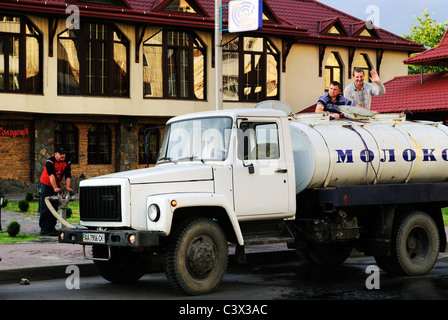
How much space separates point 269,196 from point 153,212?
1.84m

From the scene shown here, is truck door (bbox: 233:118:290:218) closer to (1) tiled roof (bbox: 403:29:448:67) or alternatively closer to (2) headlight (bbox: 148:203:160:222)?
(2) headlight (bbox: 148:203:160:222)

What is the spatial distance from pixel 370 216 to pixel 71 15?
74.0 feet

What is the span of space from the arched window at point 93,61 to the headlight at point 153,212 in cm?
2397

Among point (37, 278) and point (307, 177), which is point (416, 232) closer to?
point (307, 177)

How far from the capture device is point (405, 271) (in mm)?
11898

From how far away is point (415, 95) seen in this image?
34.7 meters

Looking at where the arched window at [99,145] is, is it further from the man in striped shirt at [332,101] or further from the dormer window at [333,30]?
the man in striped shirt at [332,101]

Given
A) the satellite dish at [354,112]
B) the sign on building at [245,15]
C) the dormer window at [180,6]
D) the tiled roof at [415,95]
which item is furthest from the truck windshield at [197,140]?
the dormer window at [180,6]

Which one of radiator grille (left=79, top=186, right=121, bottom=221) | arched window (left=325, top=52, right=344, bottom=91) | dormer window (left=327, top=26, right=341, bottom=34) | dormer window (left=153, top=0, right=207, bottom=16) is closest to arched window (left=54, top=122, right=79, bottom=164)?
dormer window (left=153, top=0, right=207, bottom=16)

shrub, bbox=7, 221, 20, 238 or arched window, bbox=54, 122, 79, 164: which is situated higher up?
arched window, bbox=54, 122, 79, 164

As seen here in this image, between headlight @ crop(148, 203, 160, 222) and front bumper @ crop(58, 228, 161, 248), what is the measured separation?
0.19 meters

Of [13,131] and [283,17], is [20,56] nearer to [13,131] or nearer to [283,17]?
[13,131]

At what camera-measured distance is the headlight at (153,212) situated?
9.53 meters

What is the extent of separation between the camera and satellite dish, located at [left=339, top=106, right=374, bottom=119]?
12.4 m
